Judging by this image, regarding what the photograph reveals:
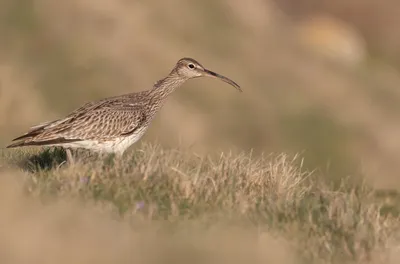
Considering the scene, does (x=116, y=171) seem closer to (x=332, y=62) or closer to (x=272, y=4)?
(x=332, y=62)

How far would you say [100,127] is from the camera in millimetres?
14031

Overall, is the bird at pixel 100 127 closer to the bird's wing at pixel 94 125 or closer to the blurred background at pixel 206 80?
the bird's wing at pixel 94 125

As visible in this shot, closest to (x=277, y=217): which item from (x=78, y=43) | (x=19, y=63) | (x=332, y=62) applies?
(x=19, y=63)

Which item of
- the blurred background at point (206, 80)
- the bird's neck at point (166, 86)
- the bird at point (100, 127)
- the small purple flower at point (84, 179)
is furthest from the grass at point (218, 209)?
the blurred background at point (206, 80)

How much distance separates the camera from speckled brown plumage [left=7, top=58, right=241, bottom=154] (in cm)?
1359

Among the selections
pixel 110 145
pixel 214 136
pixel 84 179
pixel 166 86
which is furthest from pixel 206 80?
pixel 84 179

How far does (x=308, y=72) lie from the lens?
58.2 m

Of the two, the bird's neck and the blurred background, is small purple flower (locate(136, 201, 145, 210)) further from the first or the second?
the blurred background

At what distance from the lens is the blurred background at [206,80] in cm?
4416

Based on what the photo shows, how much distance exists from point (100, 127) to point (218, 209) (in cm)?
372

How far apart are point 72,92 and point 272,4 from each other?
3087 cm

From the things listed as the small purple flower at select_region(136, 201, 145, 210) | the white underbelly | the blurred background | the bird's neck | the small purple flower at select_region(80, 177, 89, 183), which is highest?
the blurred background

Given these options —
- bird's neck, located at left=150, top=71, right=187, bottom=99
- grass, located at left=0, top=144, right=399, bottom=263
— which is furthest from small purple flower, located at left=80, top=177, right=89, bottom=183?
bird's neck, located at left=150, top=71, right=187, bottom=99

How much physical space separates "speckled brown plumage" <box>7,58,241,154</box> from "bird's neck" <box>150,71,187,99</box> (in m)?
0.09
